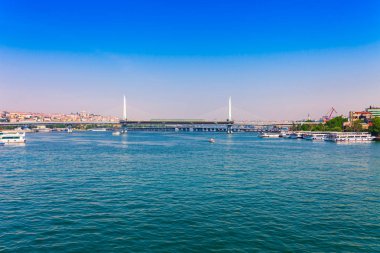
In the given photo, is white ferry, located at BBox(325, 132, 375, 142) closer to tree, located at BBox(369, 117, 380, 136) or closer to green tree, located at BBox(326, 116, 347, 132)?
tree, located at BBox(369, 117, 380, 136)

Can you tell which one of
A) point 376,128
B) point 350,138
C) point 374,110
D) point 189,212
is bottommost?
point 189,212

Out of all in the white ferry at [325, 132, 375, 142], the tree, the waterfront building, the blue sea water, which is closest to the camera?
the blue sea water

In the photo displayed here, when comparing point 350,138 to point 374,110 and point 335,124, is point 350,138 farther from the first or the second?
point 374,110

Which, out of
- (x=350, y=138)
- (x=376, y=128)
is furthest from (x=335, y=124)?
(x=350, y=138)

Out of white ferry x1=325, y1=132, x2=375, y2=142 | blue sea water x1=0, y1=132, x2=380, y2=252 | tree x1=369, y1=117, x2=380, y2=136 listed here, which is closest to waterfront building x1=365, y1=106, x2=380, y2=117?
tree x1=369, y1=117, x2=380, y2=136

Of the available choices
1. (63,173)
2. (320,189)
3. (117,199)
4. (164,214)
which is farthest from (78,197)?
(320,189)

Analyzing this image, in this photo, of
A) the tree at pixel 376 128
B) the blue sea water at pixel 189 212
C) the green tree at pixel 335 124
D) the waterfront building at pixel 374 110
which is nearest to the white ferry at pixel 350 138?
the tree at pixel 376 128

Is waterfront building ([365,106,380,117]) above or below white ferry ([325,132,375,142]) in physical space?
above

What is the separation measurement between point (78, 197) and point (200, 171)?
510 inches

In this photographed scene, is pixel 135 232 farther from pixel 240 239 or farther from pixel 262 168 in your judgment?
pixel 262 168

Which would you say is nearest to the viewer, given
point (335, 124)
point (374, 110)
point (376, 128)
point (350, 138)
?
point (350, 138)

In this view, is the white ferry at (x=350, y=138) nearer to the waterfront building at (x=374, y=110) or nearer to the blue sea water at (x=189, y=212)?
the blue sea water at (x=189, y=212)

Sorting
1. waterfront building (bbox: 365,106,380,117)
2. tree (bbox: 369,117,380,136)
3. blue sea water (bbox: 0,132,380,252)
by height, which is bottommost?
blue sea water (bbox: 0,132,380,252)

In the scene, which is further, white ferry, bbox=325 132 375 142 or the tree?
the tree
